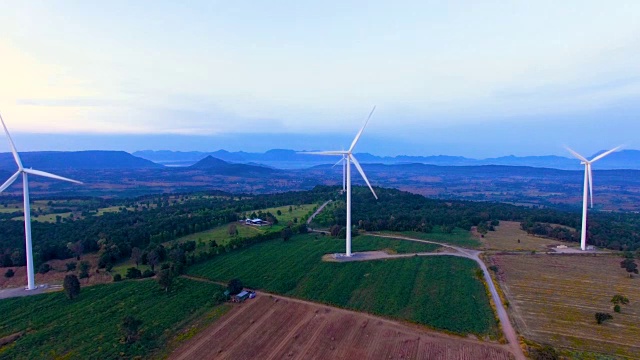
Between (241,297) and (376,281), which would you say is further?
(376,281)

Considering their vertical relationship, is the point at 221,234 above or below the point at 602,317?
above

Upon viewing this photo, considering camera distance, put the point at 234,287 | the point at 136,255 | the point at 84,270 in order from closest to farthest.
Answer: the point at 234,287
the point at 84,270
the point at 136,255

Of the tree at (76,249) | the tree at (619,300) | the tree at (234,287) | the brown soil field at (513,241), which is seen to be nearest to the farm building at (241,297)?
the tree at (234,287)

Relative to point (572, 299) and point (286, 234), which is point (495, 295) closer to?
point (572, 299)

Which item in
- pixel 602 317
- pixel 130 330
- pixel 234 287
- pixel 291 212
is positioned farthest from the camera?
pixel 291 212

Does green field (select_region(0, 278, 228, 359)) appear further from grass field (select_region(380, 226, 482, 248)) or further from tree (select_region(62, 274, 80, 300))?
grass field (select_region(380, 226, 482, 248))

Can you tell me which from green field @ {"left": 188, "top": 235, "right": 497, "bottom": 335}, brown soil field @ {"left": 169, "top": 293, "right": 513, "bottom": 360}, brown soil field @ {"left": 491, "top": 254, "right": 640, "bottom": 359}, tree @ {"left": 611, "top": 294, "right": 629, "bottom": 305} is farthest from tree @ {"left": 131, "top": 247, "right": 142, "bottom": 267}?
tree @ {"left": 611, "top": 294, "right": 629, "bottom": 305}

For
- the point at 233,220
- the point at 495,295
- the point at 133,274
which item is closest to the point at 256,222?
the point at 233,220

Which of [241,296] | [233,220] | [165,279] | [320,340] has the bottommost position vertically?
[320,340]
